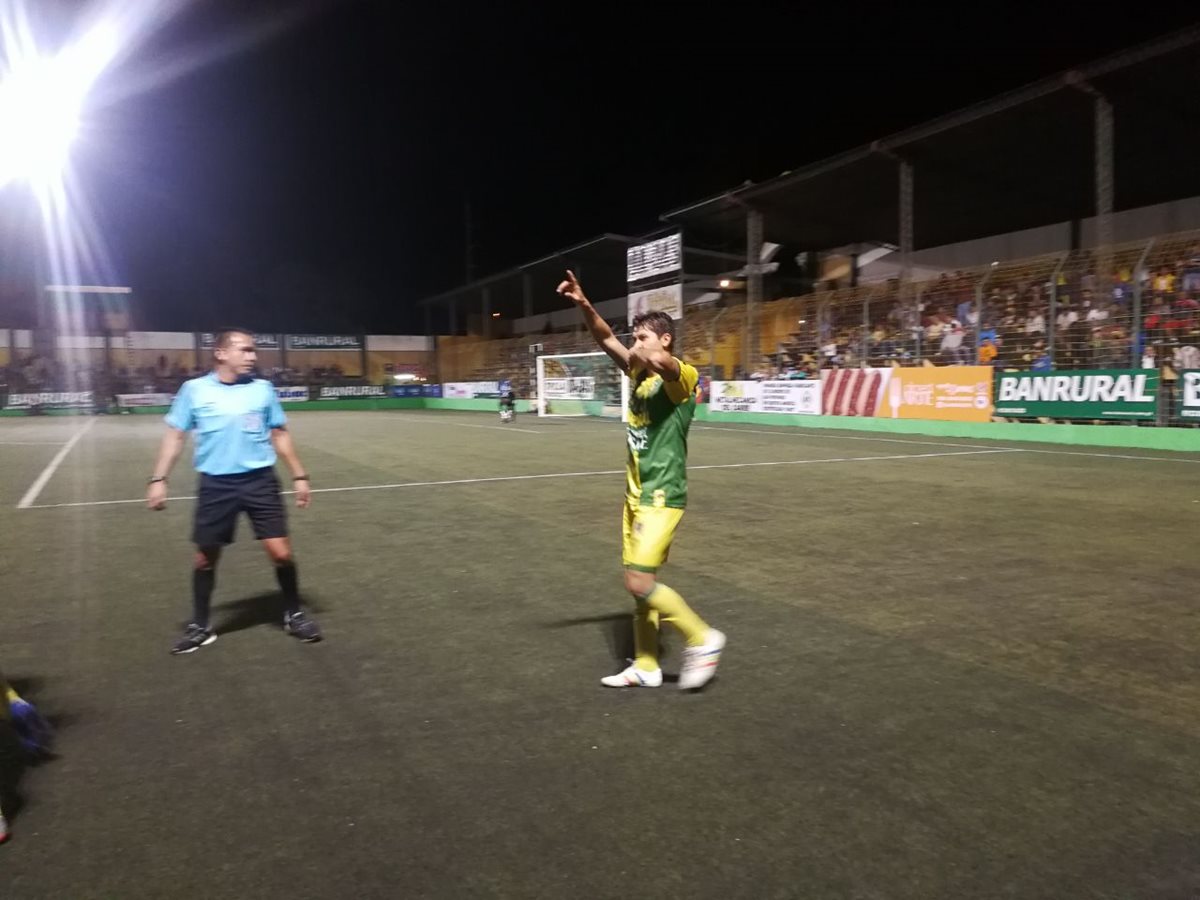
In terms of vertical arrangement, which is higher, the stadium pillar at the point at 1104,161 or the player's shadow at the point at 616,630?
the stadium pillar at the point at 1104,161

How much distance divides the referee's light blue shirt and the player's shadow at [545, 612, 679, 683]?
6.45 ft

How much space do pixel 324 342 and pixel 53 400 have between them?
48.6 ft

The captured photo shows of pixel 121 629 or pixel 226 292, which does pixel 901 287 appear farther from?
pixel 226 292

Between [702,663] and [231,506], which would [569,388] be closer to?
[231,506]

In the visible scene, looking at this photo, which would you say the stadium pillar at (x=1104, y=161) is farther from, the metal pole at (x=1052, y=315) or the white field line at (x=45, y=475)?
the white field line at (x=45, y=475)

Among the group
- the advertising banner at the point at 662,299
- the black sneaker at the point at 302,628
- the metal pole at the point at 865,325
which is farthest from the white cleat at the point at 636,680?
the advertising banner at the point at 662,299

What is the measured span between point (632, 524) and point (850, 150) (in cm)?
2209

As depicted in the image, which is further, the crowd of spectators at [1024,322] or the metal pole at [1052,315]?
the metal pole at [1052,315]

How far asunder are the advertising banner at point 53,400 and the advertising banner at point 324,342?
11.7 metres

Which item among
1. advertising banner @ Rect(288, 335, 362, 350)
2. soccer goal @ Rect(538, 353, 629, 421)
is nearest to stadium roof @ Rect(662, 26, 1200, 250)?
soccer goal @ Rect(538, 353, 629, 421)

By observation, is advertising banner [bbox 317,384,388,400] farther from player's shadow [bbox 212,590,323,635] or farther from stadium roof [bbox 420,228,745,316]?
player's shadow [bbox 212,590,323,635]

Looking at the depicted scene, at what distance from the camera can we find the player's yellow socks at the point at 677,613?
3795 millimetres

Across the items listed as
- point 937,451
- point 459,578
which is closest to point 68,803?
point 459,578

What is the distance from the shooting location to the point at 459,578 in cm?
619
